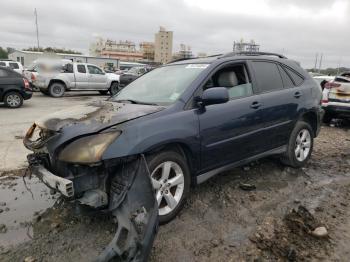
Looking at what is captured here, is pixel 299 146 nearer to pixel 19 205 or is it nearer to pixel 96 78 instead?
pixel 19 205

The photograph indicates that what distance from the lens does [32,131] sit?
3.73m

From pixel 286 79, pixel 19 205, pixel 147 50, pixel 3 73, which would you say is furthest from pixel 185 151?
pixel 147 50

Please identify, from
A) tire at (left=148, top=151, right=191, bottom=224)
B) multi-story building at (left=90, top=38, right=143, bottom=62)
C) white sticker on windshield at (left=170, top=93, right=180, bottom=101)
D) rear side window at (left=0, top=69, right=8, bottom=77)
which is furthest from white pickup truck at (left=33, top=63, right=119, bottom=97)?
multi-story building at (left=90, top=38, right=143, bottom=62)

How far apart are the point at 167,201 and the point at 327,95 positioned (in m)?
7.53

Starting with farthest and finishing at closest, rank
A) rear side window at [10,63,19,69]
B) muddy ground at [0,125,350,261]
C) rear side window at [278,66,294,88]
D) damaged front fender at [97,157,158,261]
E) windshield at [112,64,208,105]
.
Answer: rear side window at [10,63,19,69] < rear side window at [278,66,294,88] < windshield at [112,64,208,105] < muddy ground at [0,125,350,261] < damaged front fender at [97,157,158,261]

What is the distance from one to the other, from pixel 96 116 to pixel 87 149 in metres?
A: 0.62

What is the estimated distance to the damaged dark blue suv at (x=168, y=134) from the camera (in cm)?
281

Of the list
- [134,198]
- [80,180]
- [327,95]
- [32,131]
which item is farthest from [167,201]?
[327,95]

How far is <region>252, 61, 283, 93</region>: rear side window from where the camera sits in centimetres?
447

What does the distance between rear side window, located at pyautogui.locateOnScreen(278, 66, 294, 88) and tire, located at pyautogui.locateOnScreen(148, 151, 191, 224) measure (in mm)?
2368

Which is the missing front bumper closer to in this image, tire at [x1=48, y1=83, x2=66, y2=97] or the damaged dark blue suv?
the damaged dark blue suv

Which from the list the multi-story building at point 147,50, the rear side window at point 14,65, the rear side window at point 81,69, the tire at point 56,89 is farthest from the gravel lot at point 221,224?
the multi-story building at point 147,50

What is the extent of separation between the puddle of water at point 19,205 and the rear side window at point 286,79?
364 centimetres

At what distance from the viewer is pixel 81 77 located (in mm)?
17109
